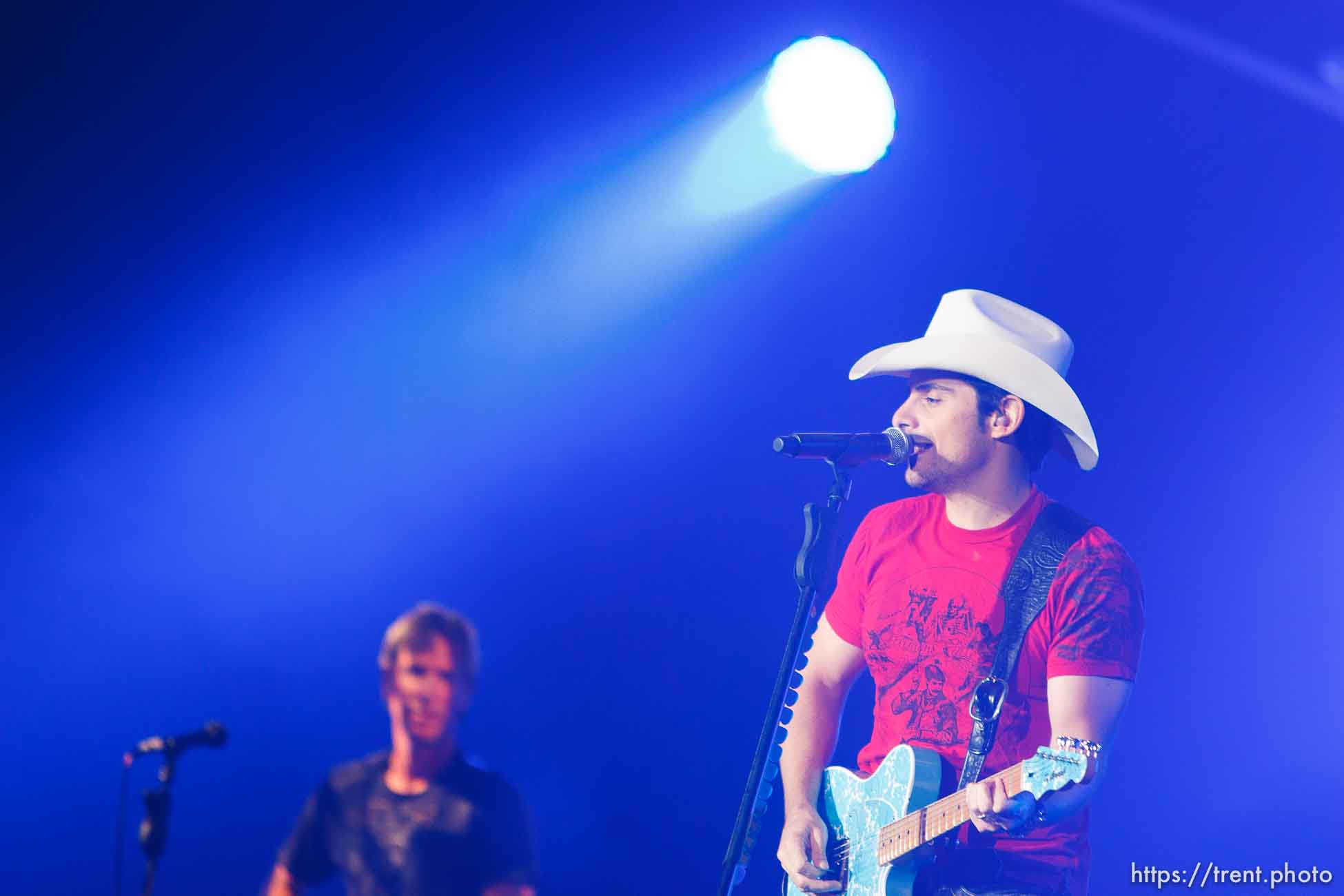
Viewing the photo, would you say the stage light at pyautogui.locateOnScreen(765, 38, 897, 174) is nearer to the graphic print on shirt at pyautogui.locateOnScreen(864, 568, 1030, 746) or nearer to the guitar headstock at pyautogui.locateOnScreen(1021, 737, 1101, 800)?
the graphic print on shirt at pyautogui.locateOnScreen(864, 568, 1030, 746)

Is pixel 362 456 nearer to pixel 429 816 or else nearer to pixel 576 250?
pixel 576 250

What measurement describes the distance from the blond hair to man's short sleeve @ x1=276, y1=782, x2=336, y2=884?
33cm

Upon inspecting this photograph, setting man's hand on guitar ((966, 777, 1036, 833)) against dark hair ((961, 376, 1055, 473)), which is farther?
dark hair ((961, 376, 1055, 473))

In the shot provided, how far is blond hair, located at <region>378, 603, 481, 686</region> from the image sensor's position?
3113 mm

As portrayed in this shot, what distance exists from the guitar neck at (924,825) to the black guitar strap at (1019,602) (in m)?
0.13

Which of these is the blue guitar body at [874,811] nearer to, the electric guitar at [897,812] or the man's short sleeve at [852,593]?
the electric guitar at [897,812]

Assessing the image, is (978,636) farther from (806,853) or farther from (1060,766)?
(806,853)

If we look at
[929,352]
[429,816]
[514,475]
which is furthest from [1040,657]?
[514,475]

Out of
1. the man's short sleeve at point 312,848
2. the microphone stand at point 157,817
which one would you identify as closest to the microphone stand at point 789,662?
the man's short sleeve at point 312,848

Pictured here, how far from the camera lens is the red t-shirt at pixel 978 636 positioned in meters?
3.08

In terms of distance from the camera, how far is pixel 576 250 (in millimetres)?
4352

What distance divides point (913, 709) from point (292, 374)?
7.29ft

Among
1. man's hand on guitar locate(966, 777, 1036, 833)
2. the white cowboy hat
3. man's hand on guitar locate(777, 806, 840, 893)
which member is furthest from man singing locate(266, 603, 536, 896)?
the white cowboy hat

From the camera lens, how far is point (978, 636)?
129 inches
